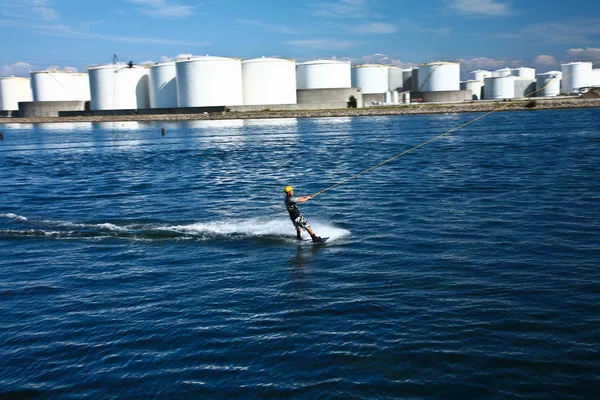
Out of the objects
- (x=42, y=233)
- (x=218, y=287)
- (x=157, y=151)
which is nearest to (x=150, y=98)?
(x=157, y=151)

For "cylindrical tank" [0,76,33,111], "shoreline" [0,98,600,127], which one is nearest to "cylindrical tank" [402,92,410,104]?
"shoreline" [0,98,600,127]

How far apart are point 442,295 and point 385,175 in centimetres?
2067

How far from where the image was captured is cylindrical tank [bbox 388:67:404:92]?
440 ft

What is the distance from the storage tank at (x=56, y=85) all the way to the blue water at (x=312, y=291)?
10122 centimetres

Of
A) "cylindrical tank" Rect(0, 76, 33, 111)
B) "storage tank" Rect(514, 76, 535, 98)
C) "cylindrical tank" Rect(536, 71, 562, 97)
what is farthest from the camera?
"cylindrical tank" Rect(0, 76, 33, 111)

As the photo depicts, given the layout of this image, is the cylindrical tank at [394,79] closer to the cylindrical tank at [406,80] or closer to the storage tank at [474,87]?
the cylindrical tank at [406,80]

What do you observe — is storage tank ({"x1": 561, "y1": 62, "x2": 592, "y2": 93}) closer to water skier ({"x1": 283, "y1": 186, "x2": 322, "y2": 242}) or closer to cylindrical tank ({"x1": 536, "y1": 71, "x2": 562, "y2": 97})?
cylindrical tank ({"x1": 536, "y1": 71, "x2": 562, "y2": 97})

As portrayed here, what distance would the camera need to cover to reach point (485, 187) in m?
27.4

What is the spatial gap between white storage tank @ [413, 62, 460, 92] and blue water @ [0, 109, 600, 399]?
95.0m

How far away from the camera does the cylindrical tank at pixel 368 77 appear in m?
126

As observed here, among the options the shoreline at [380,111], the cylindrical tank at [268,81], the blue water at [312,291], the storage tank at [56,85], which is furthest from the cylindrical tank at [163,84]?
the blue water at [312,291]

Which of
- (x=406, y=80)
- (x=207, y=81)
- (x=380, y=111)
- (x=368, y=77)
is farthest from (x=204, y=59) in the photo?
(x=406, y=80)

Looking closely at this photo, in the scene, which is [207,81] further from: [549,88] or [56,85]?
[549,88]

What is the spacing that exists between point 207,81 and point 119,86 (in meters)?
19.8
